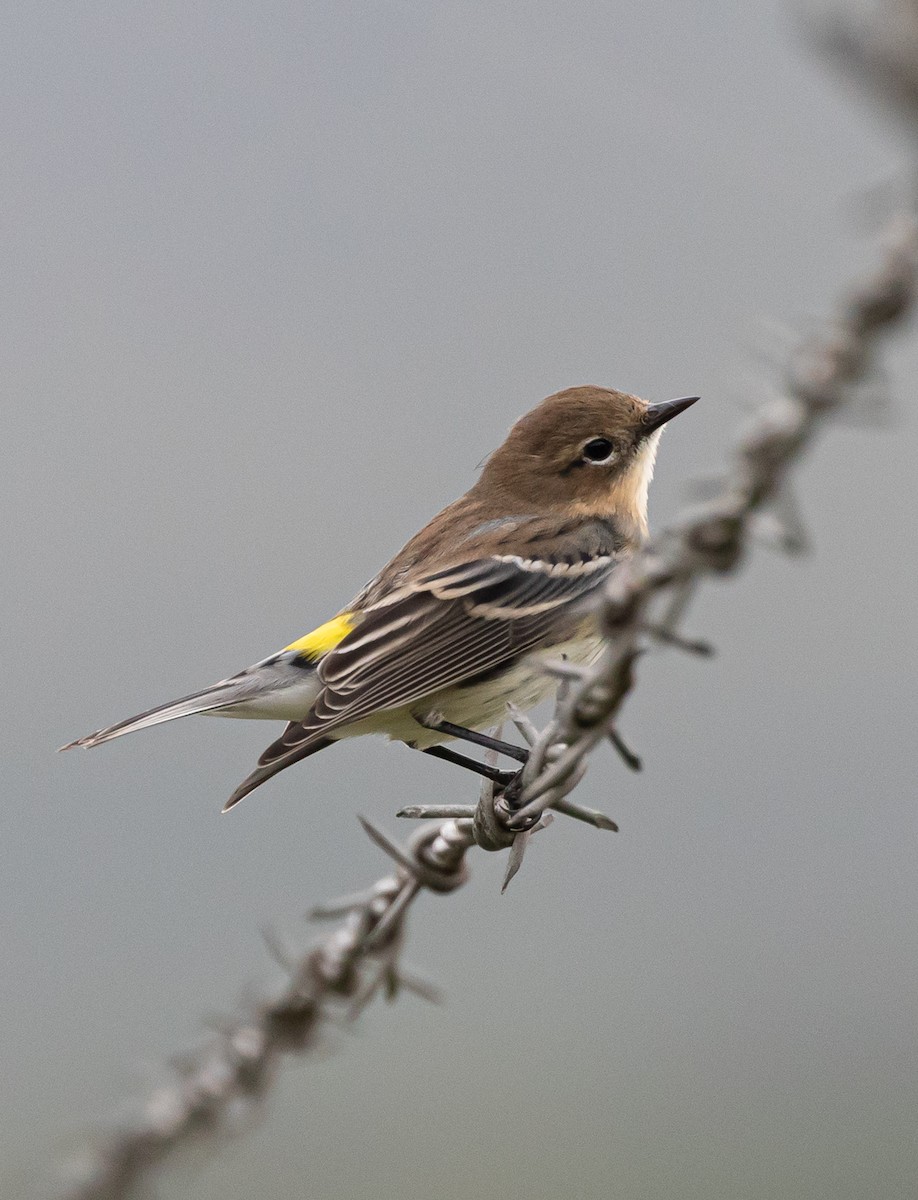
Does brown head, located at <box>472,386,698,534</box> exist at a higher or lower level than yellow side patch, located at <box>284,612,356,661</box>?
higher

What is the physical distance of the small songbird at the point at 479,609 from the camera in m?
4.84

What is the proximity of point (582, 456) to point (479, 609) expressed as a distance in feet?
3.40

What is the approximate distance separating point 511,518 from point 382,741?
1.06 meters

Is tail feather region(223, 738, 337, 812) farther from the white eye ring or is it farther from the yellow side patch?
the white eye ring

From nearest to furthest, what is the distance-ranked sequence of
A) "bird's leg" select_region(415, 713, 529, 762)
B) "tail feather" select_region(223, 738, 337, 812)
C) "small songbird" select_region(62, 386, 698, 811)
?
"tail feather" select_region(223, 738, 337, 812)
"bird's leg" select_region(415, 713, 529, 762)
"small songbird" select_region(62, 386, 698, 811)

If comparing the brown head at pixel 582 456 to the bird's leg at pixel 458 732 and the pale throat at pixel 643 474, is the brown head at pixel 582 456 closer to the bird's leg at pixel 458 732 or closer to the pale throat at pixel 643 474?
the pale throat at pixel 643 474

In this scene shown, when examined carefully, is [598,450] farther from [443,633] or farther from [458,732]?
[458,732]

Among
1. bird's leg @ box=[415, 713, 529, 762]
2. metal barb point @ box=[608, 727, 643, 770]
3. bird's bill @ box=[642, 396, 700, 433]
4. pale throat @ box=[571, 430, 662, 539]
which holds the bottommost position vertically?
bird's leg @ box=[415, 713, 529, 762]

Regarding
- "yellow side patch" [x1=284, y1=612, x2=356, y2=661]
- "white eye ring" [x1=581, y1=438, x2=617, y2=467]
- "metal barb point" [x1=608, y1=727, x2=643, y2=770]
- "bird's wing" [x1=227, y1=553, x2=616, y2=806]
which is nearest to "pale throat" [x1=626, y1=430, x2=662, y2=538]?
"white eye ring" [x1=581, y1=438, x2=617, y2=467]

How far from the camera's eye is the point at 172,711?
15.5 ft

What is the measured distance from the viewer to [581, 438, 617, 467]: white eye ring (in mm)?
5816

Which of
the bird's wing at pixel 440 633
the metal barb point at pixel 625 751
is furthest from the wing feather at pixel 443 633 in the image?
the metal barb point at pixel 625 751

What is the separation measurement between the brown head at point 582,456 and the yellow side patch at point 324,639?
0.84m

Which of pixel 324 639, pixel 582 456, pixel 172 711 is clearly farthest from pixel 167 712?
pixel 582 456
